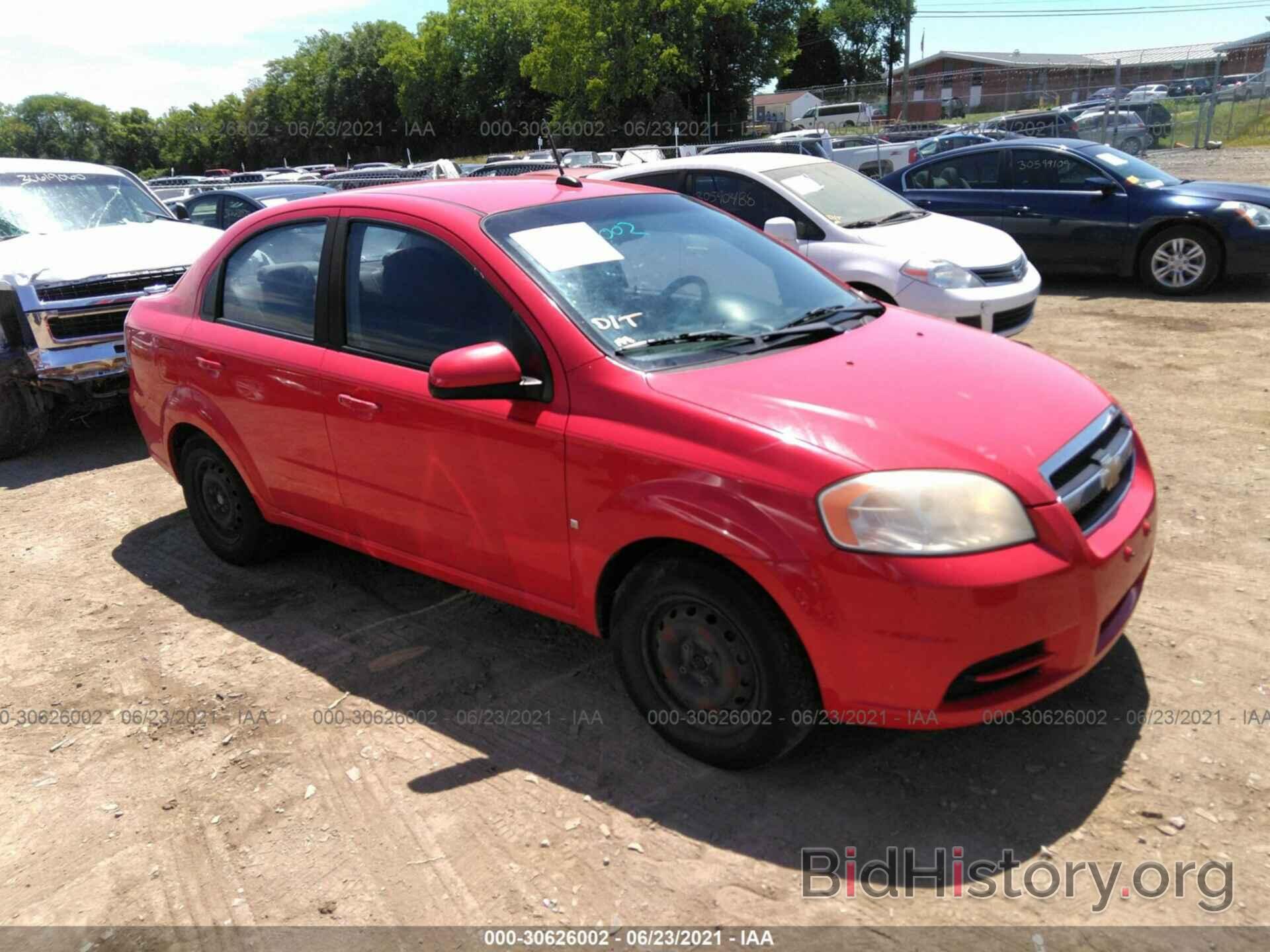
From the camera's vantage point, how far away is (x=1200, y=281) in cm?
958

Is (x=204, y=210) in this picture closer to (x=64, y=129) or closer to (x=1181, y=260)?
(x=1181, y=260)

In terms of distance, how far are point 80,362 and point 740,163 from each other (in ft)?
17.3

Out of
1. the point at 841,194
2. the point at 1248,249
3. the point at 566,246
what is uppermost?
the point at 566,246

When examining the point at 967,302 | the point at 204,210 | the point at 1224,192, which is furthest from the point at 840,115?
the point at 967,302

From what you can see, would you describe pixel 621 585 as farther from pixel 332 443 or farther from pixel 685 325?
pixel 332 443

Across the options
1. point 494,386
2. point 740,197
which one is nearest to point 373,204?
point 494,386

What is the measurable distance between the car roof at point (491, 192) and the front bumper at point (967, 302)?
363 cm

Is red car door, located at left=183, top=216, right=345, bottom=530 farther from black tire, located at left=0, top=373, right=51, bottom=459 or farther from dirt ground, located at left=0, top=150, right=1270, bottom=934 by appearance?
black tire, located at left=0, top=373, right=51, bottom=459

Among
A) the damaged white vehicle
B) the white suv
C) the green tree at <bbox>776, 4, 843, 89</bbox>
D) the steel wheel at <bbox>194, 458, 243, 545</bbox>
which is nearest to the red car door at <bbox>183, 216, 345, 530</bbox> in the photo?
the steel wheel at <bbox>194, 458, 243, 545</bbox>

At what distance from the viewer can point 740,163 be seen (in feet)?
27.6

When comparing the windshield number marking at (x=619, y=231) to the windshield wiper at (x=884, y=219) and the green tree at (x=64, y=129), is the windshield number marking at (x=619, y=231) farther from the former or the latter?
the green tree at (x=64, y=129)

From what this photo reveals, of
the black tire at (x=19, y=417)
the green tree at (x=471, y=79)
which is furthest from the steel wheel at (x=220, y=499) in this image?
the green tree at (x=471, y=79)

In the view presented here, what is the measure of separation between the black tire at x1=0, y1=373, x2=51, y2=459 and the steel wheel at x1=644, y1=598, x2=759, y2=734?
5988mm

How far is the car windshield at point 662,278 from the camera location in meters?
3.29
